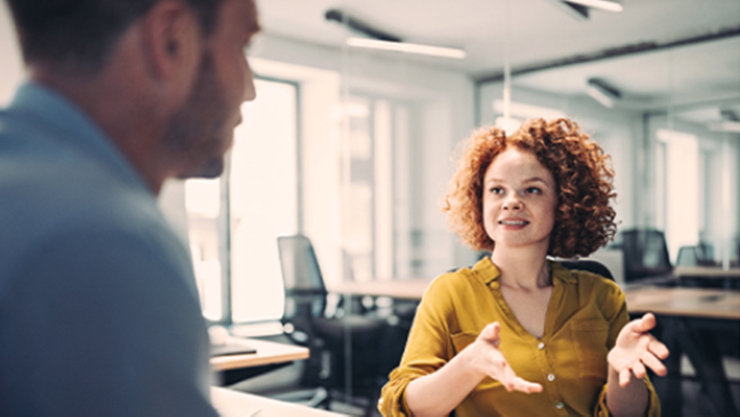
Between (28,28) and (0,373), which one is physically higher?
(28,28)

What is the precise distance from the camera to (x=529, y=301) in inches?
64.6

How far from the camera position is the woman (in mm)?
1483

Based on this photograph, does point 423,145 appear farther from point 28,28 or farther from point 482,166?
point 28,28

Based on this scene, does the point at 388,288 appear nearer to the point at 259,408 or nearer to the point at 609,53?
the point at 609,53

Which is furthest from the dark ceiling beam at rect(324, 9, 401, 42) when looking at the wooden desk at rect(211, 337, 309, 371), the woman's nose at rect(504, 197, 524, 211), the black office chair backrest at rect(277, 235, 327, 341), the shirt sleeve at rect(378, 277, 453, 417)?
the shirt sleeve at rect(378, 277, 453, 417)

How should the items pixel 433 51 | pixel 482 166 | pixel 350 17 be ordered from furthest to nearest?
pixel 350 17, pixel 433 51, pixel 482 166

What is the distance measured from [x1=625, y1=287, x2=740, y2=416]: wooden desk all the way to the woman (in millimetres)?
1288

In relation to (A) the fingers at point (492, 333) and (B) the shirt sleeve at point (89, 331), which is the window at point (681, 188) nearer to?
(A) the fingers at point (492, 333)

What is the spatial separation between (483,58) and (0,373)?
11.9 feet

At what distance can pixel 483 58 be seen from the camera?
3.72m

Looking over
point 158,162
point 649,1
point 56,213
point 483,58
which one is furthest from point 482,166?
point 483,58

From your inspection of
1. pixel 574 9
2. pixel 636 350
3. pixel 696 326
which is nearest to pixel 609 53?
pixel 574 9

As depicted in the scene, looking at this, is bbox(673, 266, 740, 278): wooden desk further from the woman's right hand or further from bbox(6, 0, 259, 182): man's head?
bbox(6, 0, 259, 182): man's head

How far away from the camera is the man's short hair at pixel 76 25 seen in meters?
0.41
